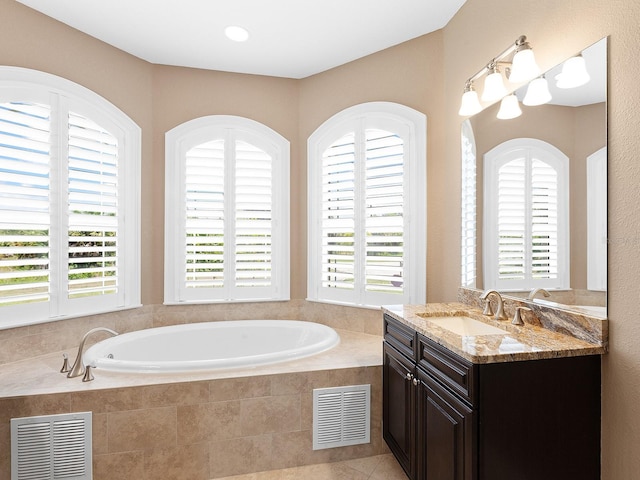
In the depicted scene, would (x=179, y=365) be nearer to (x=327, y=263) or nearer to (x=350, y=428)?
(x=350, y=428)

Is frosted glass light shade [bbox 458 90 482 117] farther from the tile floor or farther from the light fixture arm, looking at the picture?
the tile floor

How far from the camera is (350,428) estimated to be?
2295 millimetres

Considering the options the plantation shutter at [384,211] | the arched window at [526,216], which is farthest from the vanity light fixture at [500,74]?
the plantation shutter at [384,211]

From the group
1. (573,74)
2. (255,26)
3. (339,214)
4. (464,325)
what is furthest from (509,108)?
(255,26)

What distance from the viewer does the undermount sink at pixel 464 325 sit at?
1.98m

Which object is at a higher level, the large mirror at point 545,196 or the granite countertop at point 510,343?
the large mirror at point 545,196

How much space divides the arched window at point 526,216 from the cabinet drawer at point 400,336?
606 millimetres

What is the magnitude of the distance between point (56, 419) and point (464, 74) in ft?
10.4

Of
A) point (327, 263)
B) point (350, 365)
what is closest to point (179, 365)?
point (350, 365)

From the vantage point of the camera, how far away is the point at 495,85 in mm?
2049

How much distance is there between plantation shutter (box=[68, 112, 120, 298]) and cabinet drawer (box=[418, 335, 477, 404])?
245 cm

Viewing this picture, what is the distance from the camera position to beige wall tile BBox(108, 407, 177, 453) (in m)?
1.99

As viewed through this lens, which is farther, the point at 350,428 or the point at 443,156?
the point at 443,156

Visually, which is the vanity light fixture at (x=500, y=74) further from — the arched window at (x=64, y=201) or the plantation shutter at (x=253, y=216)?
the arched window at (x=64, y=201)
